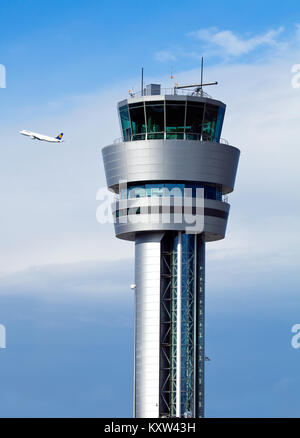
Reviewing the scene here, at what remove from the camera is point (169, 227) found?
4966 inches

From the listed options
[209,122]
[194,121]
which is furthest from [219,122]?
[194,121]

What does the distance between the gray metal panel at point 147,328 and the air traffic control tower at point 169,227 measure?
11 cm

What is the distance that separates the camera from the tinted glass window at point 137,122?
12888cm

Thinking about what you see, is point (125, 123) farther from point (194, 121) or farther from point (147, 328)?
point (147, 328)

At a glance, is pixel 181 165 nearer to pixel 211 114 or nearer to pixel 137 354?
pixel 211 114

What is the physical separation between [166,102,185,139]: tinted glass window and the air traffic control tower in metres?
0.11

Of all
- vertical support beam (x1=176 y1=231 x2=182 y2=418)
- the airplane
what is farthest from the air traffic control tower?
the airplane

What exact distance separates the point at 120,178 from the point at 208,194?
1001cm

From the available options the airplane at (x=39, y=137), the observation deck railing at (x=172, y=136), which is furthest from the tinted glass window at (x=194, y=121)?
the airplane at (x=39, y=137)

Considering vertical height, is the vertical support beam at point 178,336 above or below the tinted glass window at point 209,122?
below

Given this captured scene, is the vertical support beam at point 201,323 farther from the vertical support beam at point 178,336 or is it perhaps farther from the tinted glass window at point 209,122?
the tinted glass window at point 209,122

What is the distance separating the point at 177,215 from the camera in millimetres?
126375

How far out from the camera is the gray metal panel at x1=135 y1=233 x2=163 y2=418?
12500 cm
